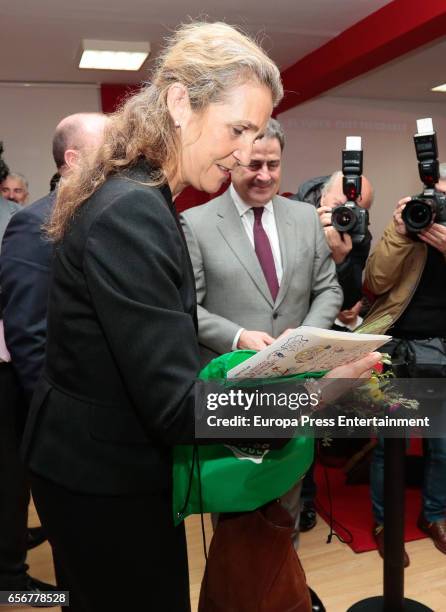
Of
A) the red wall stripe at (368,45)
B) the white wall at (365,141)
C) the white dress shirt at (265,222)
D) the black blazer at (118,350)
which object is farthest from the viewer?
the white wall at (365,141)

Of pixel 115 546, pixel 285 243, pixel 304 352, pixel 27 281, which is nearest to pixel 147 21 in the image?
pixel 285 243

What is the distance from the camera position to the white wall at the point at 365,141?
6188 millimetres

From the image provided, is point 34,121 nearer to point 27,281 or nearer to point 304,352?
point 27,281

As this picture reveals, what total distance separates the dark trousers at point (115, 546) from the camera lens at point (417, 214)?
5.04ft

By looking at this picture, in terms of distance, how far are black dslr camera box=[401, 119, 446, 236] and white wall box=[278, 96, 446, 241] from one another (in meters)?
4.04

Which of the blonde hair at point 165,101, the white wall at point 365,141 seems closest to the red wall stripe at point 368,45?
the white wall at point 365,141

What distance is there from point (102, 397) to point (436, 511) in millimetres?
1953

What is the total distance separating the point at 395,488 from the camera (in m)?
1.92

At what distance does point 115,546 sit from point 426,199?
1.69m

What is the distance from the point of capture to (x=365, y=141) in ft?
21.2

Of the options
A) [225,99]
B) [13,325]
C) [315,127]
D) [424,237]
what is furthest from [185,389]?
[315,127]

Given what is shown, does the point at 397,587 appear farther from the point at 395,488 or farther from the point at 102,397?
the point at 102,397

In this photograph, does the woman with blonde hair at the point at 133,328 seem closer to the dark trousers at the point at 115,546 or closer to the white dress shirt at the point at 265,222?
the dark trousers at the point at 115,546

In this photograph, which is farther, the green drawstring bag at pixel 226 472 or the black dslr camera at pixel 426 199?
the black dslr camera at pixel 426 199
